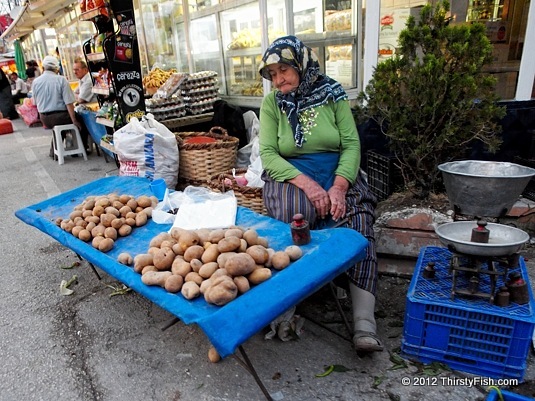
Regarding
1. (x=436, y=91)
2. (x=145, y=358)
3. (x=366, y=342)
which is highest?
(x=436, y=91)

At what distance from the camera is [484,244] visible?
1709 millimetres

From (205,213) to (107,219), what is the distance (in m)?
0.61

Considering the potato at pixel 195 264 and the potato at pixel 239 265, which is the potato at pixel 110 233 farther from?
the potato at pixel 239 265

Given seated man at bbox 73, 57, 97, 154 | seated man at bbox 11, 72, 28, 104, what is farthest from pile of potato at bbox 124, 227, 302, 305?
seated man at bbox 11, 72, 28, 104

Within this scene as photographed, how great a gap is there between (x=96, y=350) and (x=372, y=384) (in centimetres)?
154

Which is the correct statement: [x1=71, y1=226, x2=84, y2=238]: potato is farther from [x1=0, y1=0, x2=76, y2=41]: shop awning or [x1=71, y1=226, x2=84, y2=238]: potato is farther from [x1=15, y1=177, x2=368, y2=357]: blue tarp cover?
[x1=0, y1=0, x2=76, y2=41]: shop awning

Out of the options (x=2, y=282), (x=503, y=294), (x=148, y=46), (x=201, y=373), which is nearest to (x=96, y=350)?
(x=201, y=373)

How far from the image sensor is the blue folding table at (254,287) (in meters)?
1.48

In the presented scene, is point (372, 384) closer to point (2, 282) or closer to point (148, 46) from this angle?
point (2, 282)

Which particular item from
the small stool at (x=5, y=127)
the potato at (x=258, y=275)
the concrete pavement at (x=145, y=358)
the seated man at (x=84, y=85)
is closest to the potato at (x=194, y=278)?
the potato at (x=258, y=275)

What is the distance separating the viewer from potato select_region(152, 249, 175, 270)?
1.89 m

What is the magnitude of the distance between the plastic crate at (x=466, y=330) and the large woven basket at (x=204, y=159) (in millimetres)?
2382

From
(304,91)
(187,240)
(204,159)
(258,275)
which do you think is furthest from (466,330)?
(204,159)

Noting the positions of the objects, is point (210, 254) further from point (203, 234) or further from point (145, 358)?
point (145, 358)
